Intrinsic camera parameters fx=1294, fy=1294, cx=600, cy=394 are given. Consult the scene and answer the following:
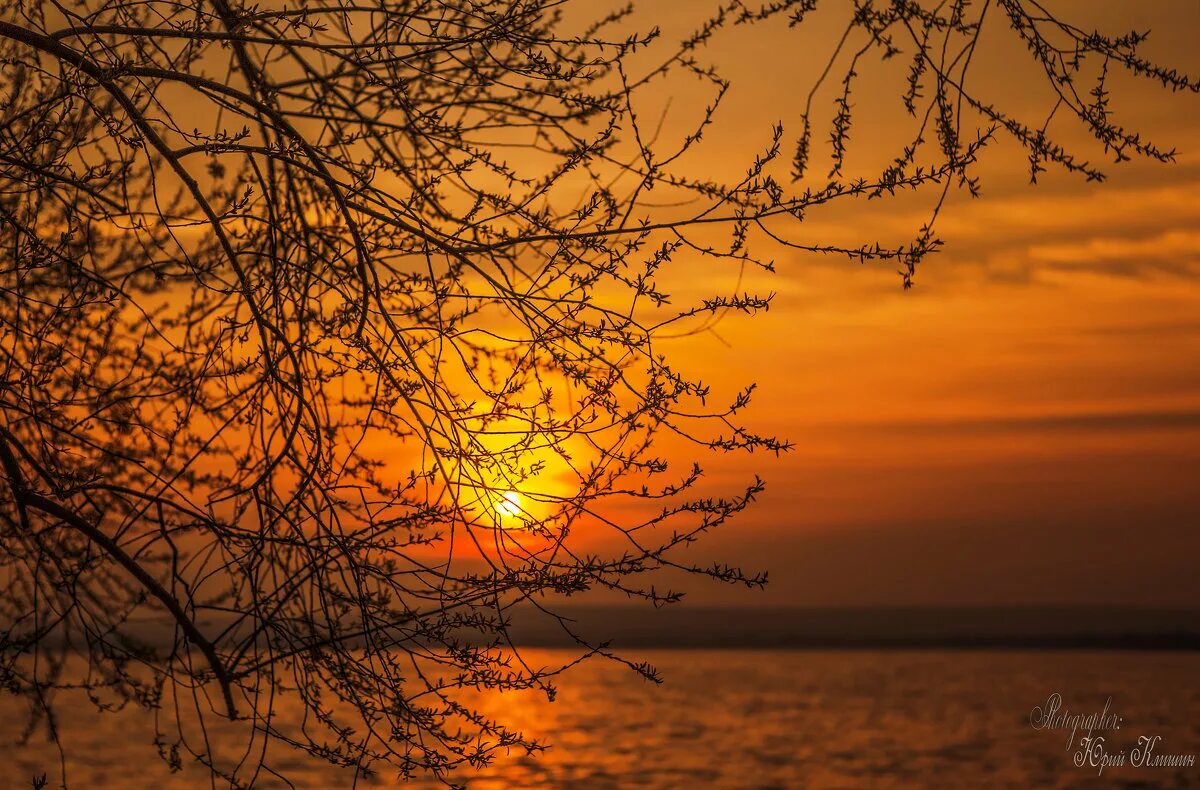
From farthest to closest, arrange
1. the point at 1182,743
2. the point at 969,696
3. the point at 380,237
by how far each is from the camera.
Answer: the point at 969,696 < the point at 1182,743 < the point at 380,237

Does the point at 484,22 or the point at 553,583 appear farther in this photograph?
the point at 484,22

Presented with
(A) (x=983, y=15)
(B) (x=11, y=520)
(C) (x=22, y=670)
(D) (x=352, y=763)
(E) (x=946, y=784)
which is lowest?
(E) (x=946, y=784)

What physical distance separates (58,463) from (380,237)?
1.24 m

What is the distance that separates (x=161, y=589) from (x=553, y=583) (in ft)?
4.35

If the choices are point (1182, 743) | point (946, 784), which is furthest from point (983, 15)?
point (1182, 743)

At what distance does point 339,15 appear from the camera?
395 cm

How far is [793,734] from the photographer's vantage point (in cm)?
1992

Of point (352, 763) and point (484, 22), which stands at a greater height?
point (484, 22)

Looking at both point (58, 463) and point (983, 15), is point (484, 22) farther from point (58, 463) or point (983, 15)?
point (58, 463)

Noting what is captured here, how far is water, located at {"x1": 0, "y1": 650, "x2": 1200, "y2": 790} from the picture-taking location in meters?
16.4

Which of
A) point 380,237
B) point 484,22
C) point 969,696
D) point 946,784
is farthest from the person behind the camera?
point 969,696

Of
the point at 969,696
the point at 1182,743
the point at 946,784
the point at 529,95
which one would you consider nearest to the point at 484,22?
the point at 529,95

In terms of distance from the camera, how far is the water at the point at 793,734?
16.4 metres

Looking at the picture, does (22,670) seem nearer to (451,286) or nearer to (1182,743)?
(451,286)
